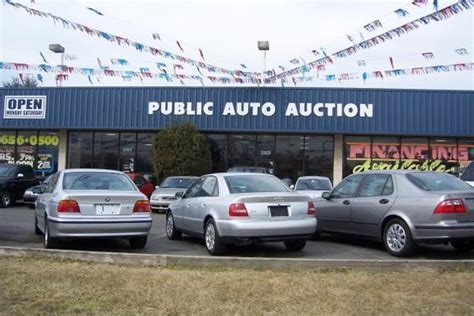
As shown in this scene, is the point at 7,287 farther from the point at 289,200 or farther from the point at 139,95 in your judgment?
the point at 139,95

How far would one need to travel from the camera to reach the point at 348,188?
37.4ft

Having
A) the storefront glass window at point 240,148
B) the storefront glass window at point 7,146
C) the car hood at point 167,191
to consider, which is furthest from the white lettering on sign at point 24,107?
the car hood at point 167,191

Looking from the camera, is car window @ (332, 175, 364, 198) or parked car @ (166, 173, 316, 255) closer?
parked car @ (166, 173, 316, 255)

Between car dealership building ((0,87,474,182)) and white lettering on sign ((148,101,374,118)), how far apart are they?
0.04m

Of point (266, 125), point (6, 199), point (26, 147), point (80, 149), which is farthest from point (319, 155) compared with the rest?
point (26, 147)

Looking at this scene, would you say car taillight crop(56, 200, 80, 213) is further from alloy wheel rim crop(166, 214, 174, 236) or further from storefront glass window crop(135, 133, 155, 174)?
storefront glass window crop(135, 133, 155, 174)

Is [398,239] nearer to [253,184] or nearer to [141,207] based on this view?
[253,184]

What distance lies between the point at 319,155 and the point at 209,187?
636 inches

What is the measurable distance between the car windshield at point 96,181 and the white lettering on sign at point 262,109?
1509cm

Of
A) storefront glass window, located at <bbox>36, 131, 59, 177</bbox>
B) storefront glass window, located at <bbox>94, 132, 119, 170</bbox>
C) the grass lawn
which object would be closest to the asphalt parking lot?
the grass lawn

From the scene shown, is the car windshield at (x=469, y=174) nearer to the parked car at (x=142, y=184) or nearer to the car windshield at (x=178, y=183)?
the car windshield at (x=178, y=183)

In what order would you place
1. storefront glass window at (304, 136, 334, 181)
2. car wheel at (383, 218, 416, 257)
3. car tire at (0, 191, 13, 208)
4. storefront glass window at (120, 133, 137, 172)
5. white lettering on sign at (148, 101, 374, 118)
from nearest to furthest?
car wheel at (383, 218, 416, 257)
car tire at (0, 191, 13, 208)
white lettering on sign at (148, 101, 374, 118)
storefront glass window at (304, 136, 334, 181)
storefront glass window at (120, 133, 137, 172)

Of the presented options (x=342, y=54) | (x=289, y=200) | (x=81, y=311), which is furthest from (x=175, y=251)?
(x=342, y=54)

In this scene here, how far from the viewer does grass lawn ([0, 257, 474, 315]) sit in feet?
20.8
